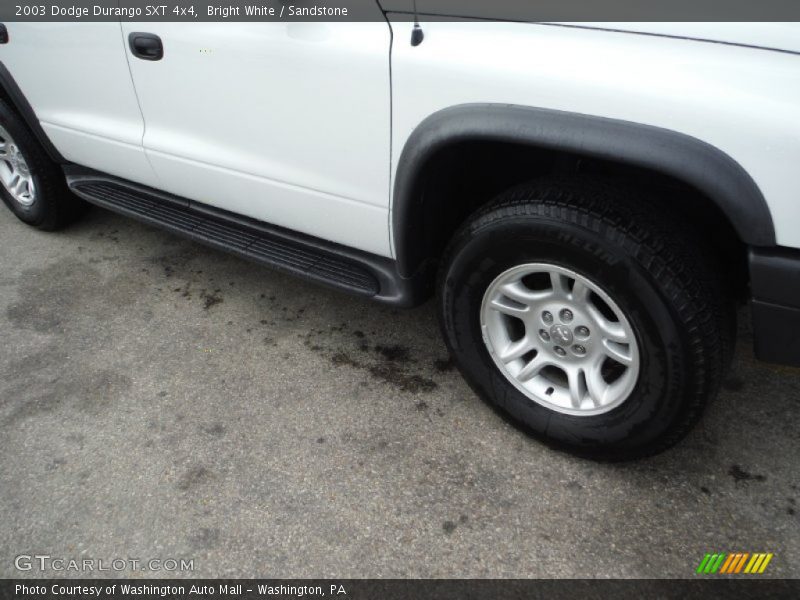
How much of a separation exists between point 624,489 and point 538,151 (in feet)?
3.68

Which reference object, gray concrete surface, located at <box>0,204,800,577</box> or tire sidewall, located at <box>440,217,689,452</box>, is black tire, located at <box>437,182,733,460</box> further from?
gray concrete surface, located at <box>0,204,800,577</box>

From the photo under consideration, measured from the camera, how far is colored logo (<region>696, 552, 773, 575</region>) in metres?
1.74

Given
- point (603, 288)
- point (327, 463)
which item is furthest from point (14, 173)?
point (603, 288)

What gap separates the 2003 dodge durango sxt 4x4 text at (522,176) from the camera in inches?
56.8

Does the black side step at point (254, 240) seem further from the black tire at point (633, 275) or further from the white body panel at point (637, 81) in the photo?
the white body panel at point (637, 81)

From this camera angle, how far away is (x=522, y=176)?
212 centimetres

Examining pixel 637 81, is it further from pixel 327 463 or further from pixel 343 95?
pixel 327 463

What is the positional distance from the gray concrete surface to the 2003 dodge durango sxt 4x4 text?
0.76ft

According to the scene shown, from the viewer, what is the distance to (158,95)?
8.04 feet

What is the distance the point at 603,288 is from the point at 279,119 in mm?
1223

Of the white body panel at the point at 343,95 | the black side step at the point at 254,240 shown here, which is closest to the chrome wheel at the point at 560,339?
the black side step at the point at 254,240

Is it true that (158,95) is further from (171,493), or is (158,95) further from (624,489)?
(624,489)

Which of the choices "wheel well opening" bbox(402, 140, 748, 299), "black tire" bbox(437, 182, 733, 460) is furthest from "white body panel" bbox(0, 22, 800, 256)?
"black tire" bbox(437, 182, 733, 460)
